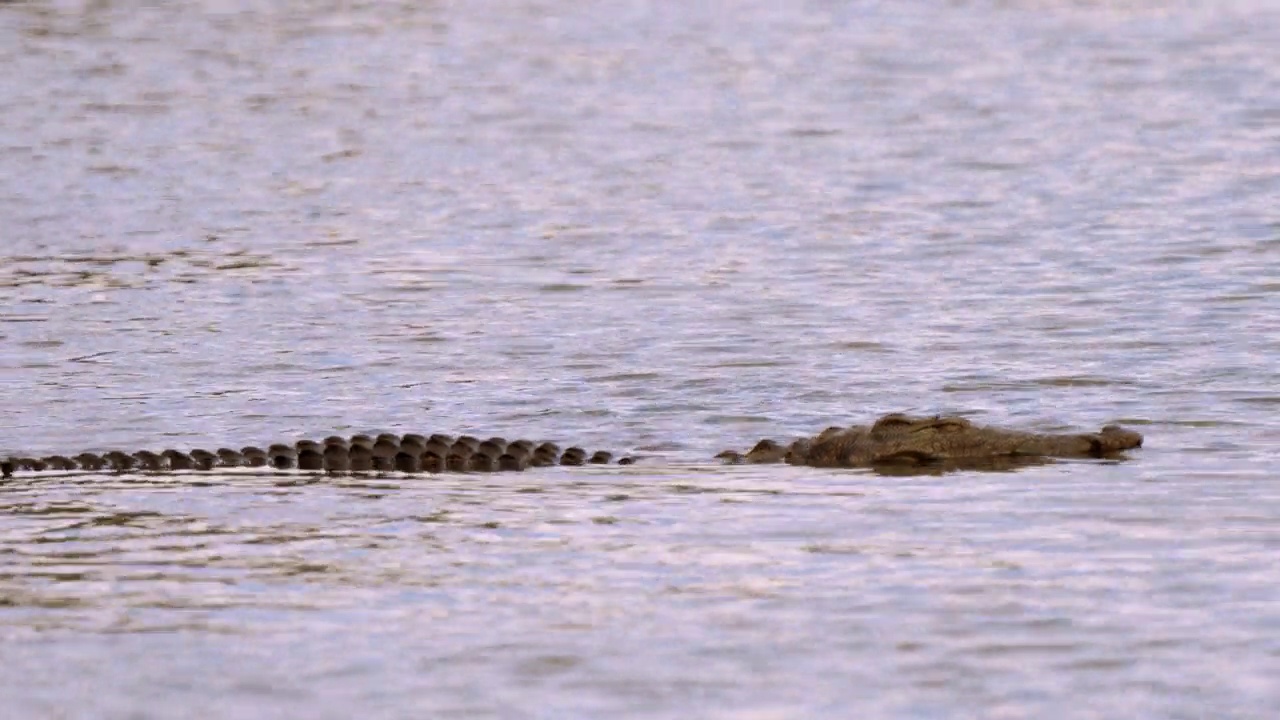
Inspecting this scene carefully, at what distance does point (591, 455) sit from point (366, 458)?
3.08 ft

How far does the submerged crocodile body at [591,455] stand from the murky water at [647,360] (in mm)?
138

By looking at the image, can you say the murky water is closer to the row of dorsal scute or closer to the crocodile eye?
the row of dorsal scute

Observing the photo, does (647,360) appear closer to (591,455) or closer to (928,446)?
(591,455)

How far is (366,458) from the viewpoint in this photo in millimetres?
9555

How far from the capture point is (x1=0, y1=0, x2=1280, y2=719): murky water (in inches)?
270

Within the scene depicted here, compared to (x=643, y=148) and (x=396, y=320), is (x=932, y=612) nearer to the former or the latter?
(x=396, y=320)

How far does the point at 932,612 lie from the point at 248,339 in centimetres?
650

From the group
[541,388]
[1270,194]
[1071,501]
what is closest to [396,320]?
[541,388]

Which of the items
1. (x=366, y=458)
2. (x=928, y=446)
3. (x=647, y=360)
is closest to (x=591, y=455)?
(x=366, y=458)

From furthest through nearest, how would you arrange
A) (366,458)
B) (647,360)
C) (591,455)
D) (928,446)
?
1. (647,360)
2. (591,455)
3. (928,446)
4. (366,458)

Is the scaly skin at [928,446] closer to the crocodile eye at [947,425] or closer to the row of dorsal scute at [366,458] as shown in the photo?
the crocodile eye at [947,425]

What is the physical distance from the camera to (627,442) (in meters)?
10.4

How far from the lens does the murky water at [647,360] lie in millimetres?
6863

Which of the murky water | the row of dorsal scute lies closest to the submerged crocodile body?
the row of dorsal scute
